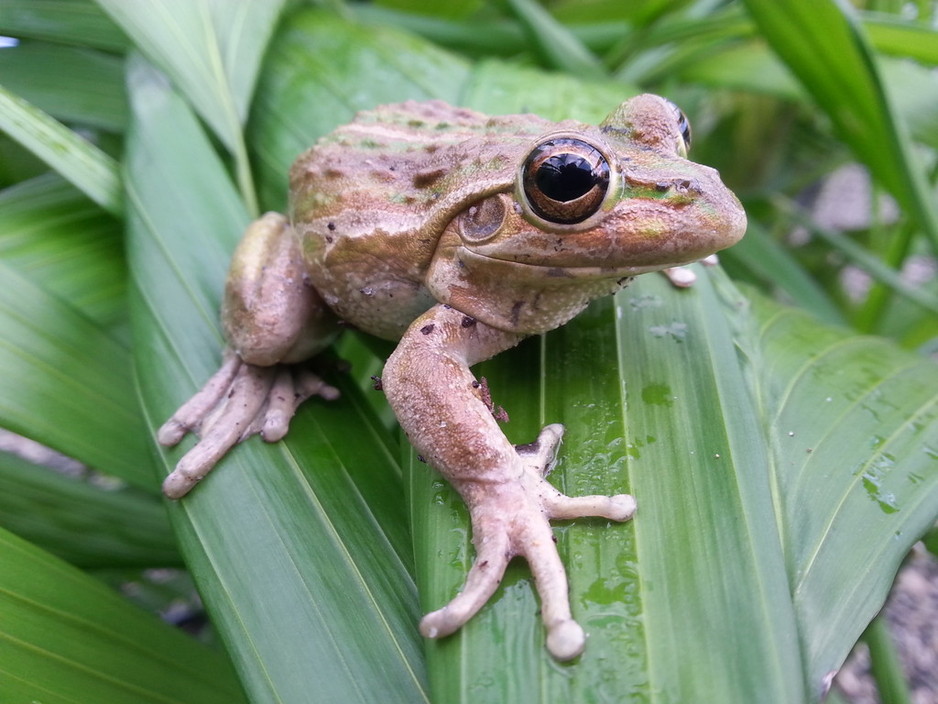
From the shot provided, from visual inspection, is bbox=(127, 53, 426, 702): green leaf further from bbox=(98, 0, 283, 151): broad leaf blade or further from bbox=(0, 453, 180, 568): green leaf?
bbox=(0, 453, 180, 568): green leaf

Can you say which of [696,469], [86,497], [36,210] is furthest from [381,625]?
[36,210]

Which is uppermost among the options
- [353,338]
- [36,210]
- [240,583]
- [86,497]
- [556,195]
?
[556,195]

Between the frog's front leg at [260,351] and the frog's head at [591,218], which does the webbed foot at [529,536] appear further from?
the frog's front leg at [260,351]

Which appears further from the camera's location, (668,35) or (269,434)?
(668,35)

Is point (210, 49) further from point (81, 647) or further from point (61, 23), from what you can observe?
point (81, 647)

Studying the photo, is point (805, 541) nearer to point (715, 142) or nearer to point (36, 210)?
point (36, 210)

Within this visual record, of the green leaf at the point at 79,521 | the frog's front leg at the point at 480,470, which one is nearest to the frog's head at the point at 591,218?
the frog's front leg at the point at 480,470

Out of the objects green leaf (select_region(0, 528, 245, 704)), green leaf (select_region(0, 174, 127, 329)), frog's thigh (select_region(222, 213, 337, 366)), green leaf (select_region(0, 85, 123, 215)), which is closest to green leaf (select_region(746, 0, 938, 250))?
frog's thigh (select_region(222, 213, 337, 366))
